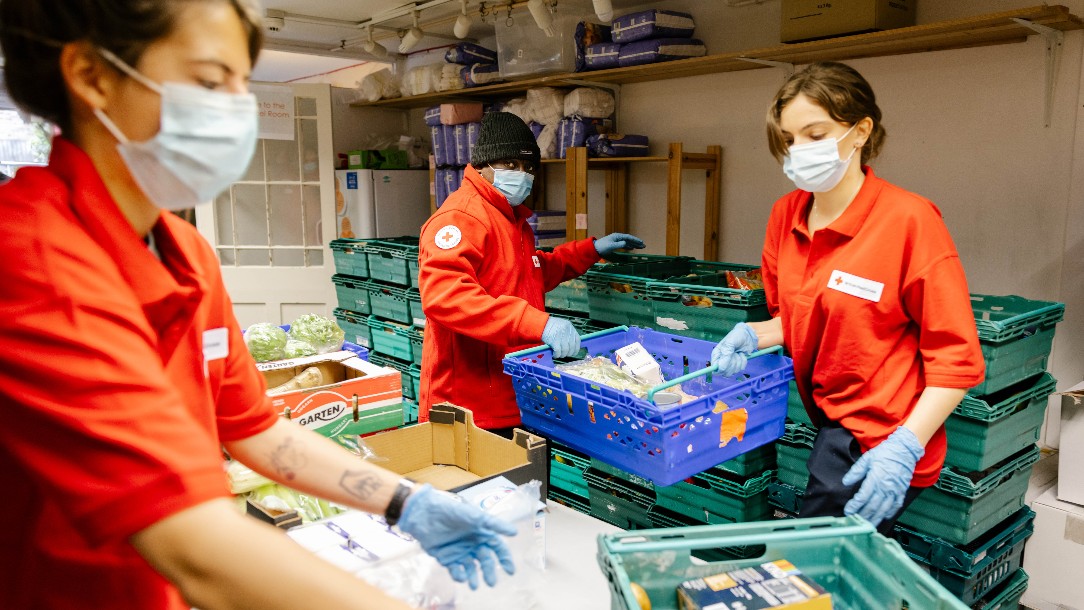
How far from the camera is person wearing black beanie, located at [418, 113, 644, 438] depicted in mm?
2234

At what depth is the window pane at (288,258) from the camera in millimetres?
5887

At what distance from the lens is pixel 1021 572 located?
256 centimetres

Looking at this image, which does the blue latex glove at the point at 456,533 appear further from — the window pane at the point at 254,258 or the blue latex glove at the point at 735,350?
Answer: the window pane at the point at 254,258

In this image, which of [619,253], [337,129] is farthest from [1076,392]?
[337,129]

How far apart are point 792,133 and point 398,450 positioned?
1.26 metres

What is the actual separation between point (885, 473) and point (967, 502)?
0.88 m

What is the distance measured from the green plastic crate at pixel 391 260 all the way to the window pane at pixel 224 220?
2.03 m

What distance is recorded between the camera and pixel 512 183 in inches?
99.9

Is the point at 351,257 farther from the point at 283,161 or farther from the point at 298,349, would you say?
the point at 298,349

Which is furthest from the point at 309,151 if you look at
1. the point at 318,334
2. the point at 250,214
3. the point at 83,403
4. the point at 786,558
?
the point at 83,403

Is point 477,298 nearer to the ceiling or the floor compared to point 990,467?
nearer to the ceiling

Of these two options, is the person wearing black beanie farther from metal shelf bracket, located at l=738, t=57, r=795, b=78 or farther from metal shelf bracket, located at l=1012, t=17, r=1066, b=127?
metal shelf bracket, located at l=1012, t=17, r=1066, b=127

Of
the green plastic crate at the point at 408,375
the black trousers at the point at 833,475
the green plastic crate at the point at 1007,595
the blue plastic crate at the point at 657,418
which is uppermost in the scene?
the blue plastic crate at the point at 657,418

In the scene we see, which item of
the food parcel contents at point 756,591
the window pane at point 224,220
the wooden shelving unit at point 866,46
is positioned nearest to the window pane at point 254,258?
the window pane at point 224,220
